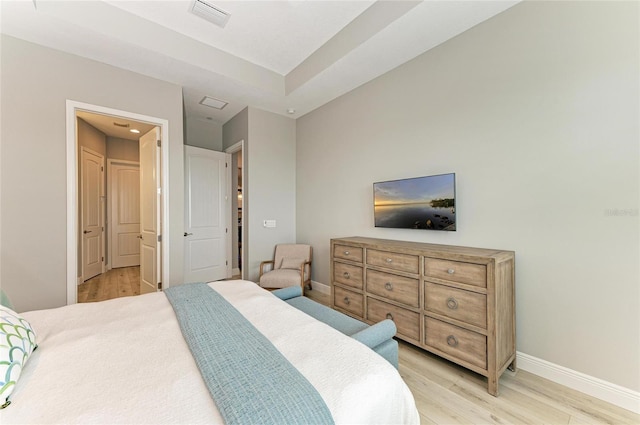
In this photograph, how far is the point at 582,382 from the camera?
180 centimetres

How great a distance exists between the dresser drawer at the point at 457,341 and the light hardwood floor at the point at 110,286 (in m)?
4.12

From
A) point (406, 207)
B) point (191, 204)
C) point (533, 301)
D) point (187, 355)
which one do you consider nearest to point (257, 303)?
point (187, 355)

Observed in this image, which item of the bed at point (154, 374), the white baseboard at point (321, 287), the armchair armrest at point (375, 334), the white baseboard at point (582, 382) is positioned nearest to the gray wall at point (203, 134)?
the white baseboard at point (321, 287)

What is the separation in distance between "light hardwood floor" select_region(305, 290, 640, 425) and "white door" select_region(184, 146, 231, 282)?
3397mm

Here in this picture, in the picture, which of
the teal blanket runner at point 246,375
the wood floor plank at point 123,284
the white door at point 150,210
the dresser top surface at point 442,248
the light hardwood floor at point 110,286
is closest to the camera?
the teal blanket runner at point 246,375

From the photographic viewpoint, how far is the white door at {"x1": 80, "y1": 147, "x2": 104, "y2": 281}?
4559 millimetres

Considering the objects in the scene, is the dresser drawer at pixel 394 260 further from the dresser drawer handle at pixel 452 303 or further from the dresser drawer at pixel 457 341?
the dresser drawer at pixel 457 341

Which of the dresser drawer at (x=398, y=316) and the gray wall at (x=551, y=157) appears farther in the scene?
the dresser drawer at (x=398, y=316)

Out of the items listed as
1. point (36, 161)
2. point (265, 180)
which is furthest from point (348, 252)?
point (36, 161)

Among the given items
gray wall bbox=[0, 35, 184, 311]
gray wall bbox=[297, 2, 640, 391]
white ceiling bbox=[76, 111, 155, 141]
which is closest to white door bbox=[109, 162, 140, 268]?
white ceiling bbox=[76, 111, 155, 141]

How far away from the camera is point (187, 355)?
114 centimetres

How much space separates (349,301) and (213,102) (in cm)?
340

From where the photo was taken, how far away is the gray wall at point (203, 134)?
455 centimetres

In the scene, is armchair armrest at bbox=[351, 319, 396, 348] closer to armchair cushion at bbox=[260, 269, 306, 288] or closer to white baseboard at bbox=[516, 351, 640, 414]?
white baseboard at bbox=[516, 351, 640, 414]
